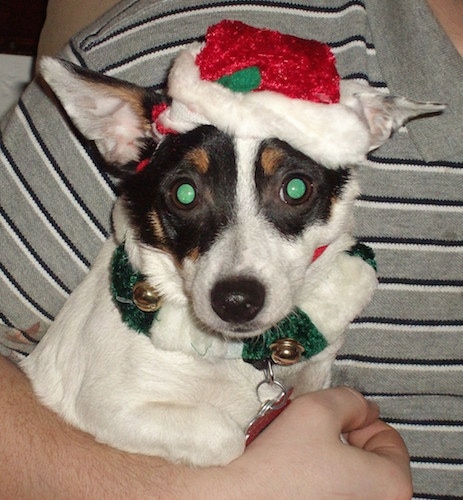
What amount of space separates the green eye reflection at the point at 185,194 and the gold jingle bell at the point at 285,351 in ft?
1.19

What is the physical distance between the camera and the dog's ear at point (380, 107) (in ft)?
4.96

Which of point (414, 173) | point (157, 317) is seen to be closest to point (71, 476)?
point (157, 317)

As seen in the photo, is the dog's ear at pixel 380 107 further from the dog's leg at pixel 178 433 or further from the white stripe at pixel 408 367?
the dog's leg at pixel 178 433

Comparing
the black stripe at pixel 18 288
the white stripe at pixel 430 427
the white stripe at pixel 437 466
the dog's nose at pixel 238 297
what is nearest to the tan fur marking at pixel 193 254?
the dog's nose at pixel 238 297

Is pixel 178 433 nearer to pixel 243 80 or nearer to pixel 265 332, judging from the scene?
pixel 265 332

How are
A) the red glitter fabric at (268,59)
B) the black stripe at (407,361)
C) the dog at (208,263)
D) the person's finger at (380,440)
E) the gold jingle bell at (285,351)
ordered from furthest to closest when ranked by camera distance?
1. the black stripe at (407,361)
2. the person's finger at (380,440)
3. the gold jingle bell at (285,351)
4. the dog at (208,263)
5. the red glitter fabric at (268,59)

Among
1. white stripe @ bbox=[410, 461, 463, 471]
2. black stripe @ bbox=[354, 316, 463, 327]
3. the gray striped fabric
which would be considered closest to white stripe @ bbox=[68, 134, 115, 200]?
the gray striped fabric

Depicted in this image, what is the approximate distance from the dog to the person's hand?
0.05 meters

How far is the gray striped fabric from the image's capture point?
166 centimetres

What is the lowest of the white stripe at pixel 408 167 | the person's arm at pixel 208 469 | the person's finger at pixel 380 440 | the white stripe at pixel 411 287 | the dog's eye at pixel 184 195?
the person's finger at pixel 380 440

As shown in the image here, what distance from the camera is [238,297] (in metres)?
1.45

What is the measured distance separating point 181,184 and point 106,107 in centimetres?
26

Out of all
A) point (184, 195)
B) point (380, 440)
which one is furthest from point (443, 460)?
point (184, 195)

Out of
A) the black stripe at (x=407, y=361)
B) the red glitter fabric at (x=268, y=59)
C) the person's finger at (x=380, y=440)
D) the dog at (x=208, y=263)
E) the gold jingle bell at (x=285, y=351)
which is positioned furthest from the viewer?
the black stripe at (x=407, y=361)
